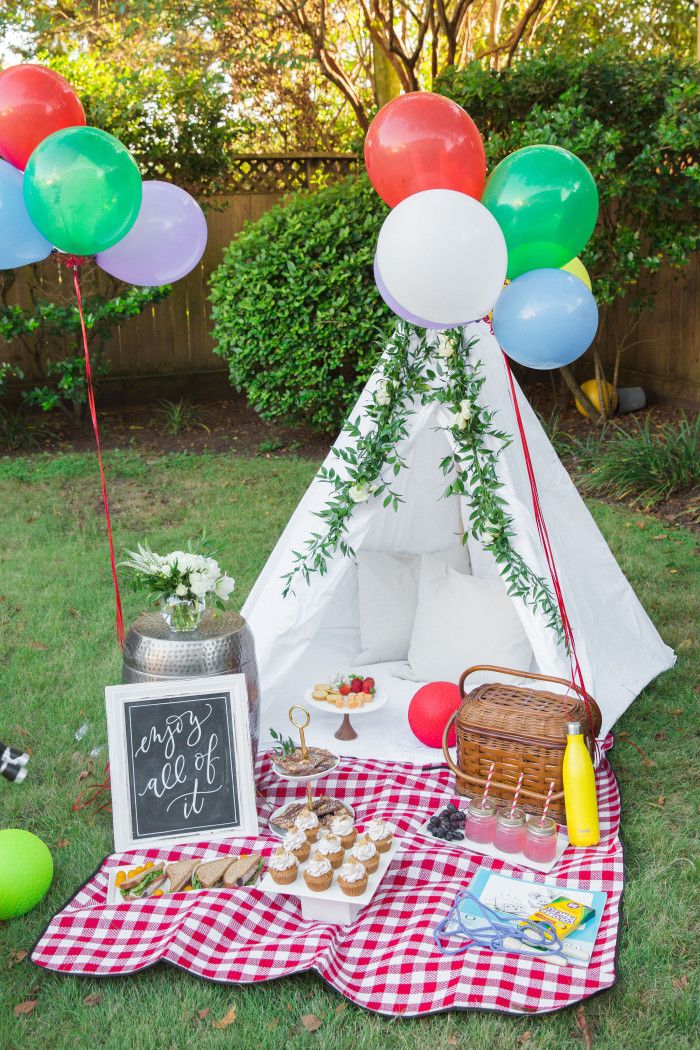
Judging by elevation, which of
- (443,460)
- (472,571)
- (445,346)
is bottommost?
(472,571)

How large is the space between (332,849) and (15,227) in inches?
77.1

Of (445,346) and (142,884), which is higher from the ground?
(445,346)

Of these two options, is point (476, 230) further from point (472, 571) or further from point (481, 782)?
point (472, 571)

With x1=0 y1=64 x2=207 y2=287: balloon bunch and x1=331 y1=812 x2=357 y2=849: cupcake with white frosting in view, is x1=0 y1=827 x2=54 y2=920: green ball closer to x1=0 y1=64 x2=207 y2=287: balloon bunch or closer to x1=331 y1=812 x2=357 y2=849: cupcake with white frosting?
x1=331 y1=812 x2=357 y2=849: cupcake with white frosting

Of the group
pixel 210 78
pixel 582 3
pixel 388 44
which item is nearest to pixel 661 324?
pixel 388 44

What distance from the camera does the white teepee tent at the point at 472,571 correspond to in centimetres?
328

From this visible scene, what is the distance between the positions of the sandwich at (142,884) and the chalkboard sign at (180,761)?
90 mm

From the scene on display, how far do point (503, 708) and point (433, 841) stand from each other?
0.48 meters

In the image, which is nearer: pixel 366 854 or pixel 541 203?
pixel 366 854

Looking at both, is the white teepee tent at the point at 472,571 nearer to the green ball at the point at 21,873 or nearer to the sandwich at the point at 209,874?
the sandwich at the point at 209,874

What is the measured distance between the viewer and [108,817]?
3.00m

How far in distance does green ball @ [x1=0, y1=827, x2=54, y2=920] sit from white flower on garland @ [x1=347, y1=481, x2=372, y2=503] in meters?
1.54

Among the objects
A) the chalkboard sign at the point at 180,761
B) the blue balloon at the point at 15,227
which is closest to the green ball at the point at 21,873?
the chalkboard sign at the point at 180,761

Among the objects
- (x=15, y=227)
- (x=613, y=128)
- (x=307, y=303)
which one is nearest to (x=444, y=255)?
(x=15, y=227)
